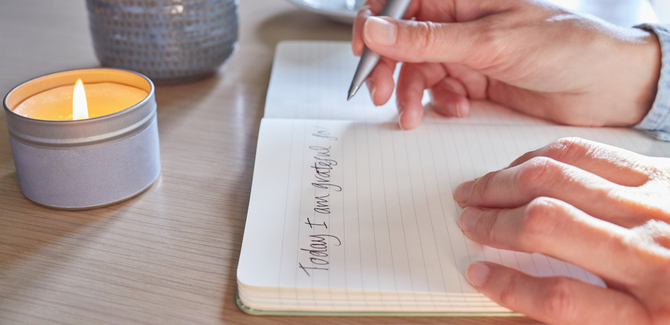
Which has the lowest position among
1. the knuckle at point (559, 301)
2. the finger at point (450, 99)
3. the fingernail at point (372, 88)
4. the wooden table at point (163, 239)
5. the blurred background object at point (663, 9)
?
the blurred background object at point (663, 9)

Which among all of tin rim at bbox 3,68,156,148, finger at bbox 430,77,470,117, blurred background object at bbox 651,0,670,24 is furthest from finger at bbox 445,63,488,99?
blurred background object at bbox 651,0,670,24

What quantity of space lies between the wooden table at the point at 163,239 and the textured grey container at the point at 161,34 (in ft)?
0.13

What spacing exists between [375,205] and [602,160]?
8.0 inches

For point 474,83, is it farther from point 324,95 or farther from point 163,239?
point 163,239

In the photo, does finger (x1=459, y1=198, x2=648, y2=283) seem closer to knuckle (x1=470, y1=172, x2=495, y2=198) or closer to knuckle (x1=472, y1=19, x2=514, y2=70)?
knuckle (x1=470, y1=172, x2=495, y2=198)

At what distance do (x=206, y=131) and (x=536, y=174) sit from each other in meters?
0.38

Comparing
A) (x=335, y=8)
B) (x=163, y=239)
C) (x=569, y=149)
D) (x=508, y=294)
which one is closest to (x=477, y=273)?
(x=508, y=294)

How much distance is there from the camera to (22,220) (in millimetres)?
449

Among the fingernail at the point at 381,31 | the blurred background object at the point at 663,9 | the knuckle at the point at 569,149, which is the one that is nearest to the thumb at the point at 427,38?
the fingernail at the point at 381,31

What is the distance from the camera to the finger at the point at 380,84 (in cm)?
64

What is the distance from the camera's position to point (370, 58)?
638 millimetres

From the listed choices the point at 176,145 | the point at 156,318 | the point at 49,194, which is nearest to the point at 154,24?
the point at 176,145

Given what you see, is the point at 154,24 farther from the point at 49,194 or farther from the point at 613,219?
the point at 613,219

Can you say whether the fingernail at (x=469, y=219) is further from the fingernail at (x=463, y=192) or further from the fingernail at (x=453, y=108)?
the fingernail at (x=453, y=108)
